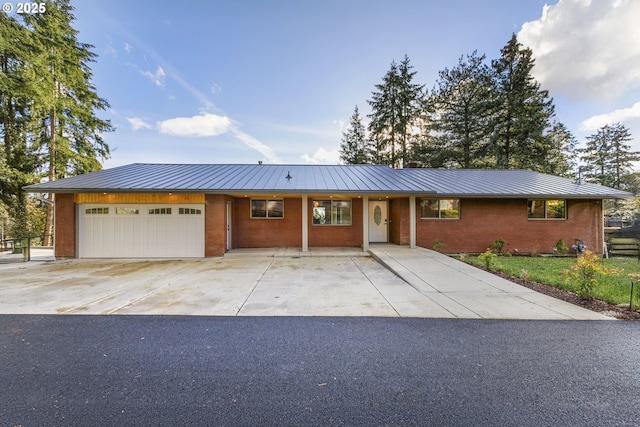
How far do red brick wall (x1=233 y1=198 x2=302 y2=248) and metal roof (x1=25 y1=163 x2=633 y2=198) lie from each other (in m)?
1.39

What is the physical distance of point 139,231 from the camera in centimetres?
1003

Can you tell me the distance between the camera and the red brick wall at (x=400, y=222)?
36.4ft

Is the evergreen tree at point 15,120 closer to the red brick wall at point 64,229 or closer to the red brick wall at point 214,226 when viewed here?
the red brick wall at point 64,229

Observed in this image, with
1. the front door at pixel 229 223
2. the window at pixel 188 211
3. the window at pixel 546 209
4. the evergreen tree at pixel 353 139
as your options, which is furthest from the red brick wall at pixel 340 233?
the evergreen tree at pixel 353 139

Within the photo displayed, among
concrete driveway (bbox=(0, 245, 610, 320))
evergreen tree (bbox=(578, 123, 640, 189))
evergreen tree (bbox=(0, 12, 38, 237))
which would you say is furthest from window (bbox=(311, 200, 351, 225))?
evergreen tree (bbox=(578, 123, 640, 189))

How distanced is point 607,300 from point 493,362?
13.2 ft

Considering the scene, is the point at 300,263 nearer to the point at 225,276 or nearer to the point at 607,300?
the point at 225,276

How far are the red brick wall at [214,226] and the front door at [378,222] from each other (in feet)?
22.1

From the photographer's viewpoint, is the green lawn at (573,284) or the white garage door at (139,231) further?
the white garage door at (139,231)

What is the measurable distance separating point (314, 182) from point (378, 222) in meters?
3.89

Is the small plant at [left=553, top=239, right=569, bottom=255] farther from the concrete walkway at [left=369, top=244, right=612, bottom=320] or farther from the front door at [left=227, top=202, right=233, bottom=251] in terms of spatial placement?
the front door at [left=227, top=202, right=233, bottom=251]

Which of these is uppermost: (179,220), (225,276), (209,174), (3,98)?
(3,98)

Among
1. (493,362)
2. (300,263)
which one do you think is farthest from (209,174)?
(493,362)

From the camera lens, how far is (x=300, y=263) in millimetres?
8867
